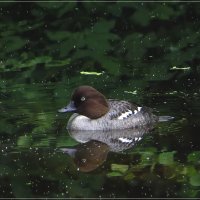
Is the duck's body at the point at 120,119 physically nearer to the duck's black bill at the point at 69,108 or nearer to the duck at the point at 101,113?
the duck at the point at 101,113

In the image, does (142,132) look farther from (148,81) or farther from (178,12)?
(178,12)

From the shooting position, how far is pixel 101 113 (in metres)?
13.3

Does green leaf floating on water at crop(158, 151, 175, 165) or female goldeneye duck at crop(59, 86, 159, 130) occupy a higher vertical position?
green leaf floating on water at crop(158, 151, 175, 165)

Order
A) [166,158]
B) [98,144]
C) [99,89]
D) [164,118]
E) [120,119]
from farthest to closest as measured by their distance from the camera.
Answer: [99,89] < [120,119] < [164,118] < [98,144] < [166,158]

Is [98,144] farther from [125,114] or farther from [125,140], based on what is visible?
[125,114]

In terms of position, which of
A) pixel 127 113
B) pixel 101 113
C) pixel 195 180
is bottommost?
pixel 101 113

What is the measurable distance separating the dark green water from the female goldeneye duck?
0.22 meters

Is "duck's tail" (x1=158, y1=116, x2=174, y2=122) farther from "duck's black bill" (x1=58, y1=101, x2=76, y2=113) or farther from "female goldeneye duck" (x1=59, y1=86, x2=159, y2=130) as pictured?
"duck's black bill" (x1=58, y1=101, x2=76, y2=113)

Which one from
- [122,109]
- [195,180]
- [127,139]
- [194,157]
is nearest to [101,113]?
[122,109]

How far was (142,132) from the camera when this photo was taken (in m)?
12.7

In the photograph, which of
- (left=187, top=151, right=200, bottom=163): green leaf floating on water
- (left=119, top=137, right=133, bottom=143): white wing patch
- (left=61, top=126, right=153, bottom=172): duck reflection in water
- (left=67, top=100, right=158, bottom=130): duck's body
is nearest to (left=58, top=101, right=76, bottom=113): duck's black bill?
(left=67, top=100, right=158, bottom=130): duck's body

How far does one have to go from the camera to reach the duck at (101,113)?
42.6 feet

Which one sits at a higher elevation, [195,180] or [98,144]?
[195,180]

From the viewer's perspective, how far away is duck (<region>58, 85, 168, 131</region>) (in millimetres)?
12992
